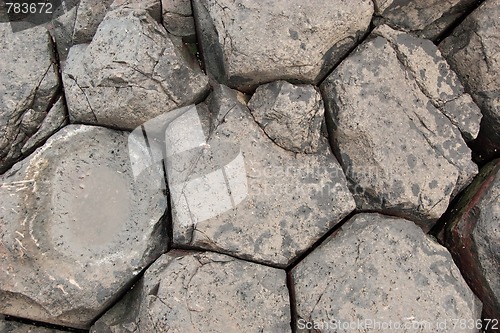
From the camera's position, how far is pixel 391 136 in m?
1.70

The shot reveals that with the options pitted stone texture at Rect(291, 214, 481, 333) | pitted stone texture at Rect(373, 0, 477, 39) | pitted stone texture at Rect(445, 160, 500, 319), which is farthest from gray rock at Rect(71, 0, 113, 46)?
pitted stone texture at Rect(445, 160, 500, 319)

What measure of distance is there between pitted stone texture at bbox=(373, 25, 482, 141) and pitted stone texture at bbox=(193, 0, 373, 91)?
151mm

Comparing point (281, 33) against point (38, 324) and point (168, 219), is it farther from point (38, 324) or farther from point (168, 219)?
point (38, 324)

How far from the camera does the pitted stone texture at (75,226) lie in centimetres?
166

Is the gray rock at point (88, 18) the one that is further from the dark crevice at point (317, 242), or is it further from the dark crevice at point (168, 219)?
the dark crevice at point (317, 242)

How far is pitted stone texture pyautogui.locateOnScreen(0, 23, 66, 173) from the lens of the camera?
5.88 ft

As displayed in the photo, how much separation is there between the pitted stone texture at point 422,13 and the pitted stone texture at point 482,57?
0.05 meters

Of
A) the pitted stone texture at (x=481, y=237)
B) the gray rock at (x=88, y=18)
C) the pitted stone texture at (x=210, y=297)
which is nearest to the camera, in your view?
the pitted stone texture at (x=210, y=297)

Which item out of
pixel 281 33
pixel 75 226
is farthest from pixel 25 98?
pixel 281 33

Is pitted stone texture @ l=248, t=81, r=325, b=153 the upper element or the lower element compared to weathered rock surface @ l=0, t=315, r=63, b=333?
upper

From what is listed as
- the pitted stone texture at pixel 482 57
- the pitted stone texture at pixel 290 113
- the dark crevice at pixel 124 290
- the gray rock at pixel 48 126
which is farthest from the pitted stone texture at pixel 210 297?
the pitted stone texture at pixel 482 57

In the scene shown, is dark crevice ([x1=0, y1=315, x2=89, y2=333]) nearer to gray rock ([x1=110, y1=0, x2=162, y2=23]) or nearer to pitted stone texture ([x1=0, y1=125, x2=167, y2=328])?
pitted stone texture ([x1=0, y1=125, x2=167, y2=328])

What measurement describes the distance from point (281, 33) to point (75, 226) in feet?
2.86

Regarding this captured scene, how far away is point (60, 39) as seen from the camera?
188cm
